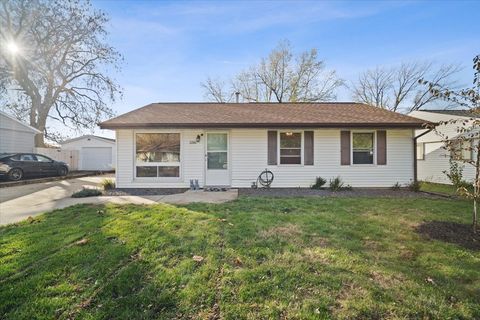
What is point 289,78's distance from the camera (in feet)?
83.9

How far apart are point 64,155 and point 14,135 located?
409cm

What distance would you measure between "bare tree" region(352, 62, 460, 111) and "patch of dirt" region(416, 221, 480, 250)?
28165 millimetres

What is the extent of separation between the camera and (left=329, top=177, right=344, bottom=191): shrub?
9945 millimetres

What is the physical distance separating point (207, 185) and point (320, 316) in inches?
329

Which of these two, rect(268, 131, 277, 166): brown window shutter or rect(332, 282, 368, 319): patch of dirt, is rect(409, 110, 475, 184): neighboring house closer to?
rect(268, 131, 277, 166): brown window shutter

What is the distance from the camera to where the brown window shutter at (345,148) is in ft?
34.2

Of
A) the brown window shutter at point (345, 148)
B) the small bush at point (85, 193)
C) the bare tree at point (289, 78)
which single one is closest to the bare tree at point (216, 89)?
the bare tree at point (289, 78)

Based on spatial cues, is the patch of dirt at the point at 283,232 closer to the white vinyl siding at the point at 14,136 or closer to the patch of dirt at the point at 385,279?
→ the patch of dirt at the point at 385,279

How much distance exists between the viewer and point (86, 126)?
22.2 meters

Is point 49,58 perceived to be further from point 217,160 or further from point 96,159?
point 217,160

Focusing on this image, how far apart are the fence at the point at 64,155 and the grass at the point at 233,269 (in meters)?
16.4

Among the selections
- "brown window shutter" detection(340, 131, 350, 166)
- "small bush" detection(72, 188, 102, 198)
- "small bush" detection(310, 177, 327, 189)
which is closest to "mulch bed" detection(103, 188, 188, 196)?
"small bush" detection(72, 188, 102, 198)

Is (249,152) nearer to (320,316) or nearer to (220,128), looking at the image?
(220,128)

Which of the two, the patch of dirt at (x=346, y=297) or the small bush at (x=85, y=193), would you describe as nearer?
the patch of dirt at (x=346, y=297)
